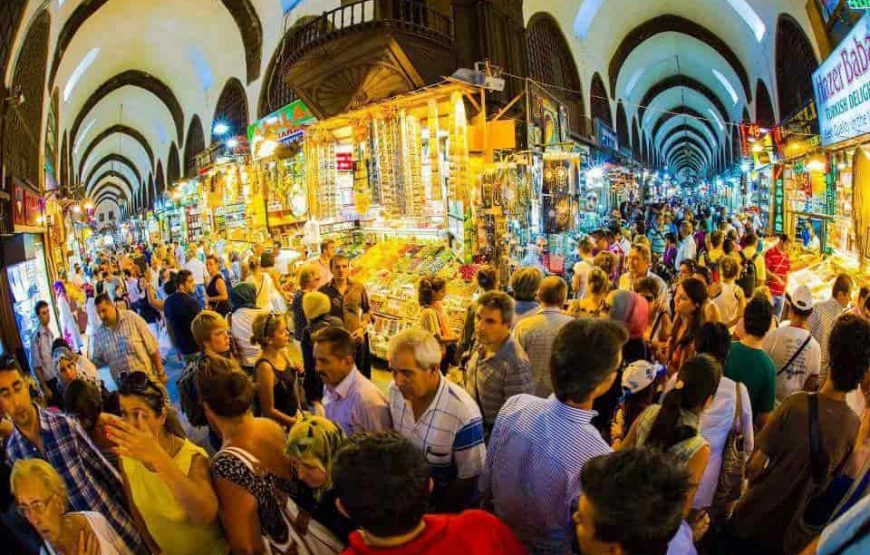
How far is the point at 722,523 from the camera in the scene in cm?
249

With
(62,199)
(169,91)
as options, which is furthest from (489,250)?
(169,91)

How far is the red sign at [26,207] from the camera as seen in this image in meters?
6.59

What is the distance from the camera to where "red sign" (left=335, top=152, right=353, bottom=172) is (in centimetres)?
947

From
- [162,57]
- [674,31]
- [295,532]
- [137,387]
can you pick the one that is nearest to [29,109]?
[137,387]

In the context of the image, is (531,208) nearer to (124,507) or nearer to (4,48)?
(4,48)

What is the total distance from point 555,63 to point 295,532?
14434mm

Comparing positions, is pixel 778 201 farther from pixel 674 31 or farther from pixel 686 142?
pixel 686 142

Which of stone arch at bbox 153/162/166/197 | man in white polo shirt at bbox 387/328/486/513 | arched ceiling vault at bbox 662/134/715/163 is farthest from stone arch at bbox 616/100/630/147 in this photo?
stone arch at bbox 153/162/166/197

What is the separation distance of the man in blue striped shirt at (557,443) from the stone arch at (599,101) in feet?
53.2

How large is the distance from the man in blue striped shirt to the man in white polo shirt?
0.56ft

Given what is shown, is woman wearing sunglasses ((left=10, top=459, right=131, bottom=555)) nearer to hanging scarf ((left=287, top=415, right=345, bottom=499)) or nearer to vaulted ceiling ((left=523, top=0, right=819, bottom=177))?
hanging scarf ((left=287, top=415, right=345, bottom=499))

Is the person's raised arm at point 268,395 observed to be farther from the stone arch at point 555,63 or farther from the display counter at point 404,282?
the stone arch at point 555,63

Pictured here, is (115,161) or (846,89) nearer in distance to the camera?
(846,89)

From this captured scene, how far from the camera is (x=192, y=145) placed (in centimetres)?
2170
